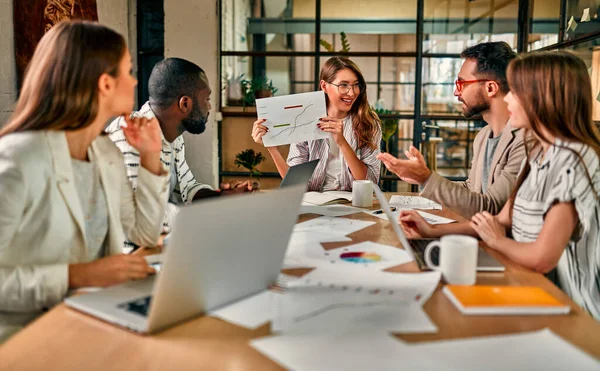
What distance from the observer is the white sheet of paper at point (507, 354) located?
33.2 inches

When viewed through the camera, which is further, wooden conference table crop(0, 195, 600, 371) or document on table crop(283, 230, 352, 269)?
document on table crop(283, 230, 352, 269)

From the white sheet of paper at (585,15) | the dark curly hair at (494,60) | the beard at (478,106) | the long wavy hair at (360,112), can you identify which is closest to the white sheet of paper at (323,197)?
the long wavy hair at (360,112)

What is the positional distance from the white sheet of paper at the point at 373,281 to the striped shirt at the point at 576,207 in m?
0.43

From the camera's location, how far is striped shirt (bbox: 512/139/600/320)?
1.40 metres

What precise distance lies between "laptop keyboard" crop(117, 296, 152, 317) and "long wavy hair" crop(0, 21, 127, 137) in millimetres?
535

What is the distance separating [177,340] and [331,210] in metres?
1.30

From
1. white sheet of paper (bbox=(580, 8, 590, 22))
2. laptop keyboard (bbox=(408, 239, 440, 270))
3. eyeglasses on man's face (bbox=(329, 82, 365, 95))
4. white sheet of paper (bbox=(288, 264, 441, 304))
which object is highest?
white sheet of paper (bbox=(580, 8, 590, 22))

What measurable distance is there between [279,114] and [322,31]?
7.32ft

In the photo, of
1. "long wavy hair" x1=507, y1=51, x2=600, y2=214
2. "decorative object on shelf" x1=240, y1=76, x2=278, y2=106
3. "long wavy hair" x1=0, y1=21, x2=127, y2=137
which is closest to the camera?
"long wavy hair" x1=0, y1=21, x2=127, y2=137

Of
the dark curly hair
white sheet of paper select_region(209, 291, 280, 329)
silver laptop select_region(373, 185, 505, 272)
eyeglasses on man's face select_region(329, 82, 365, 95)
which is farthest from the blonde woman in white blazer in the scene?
eyeglasses on man's face select_region(329, 82, 365, 95)

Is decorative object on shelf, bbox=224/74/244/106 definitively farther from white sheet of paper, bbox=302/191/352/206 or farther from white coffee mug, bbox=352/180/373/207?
white coffee mug, bbox=352/180/373/207

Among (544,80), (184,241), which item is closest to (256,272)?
(184,241)

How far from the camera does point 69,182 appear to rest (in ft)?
4.32

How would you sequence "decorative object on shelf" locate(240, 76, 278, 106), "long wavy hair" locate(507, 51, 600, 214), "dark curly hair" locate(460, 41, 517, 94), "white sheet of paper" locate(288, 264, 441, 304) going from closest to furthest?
1. "white sheet of paper" locate(288, 264, 441, 304)
2. "long wavy hair" locate(507, 51, 600, 214)
3. "dark curly hair" locate(460, 41, 517, 94)
4. "decorative object on shelf" locate(240, 76, 278, 106)
